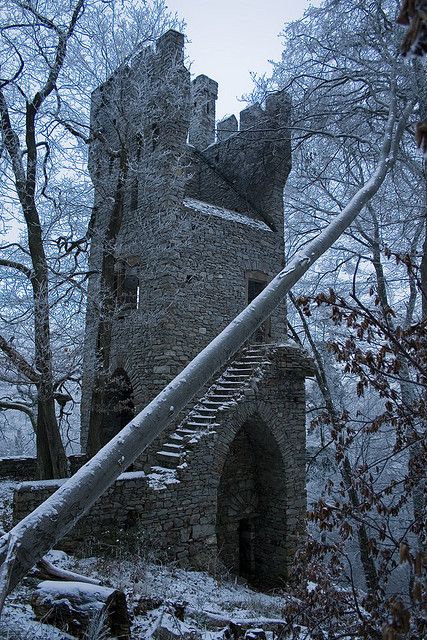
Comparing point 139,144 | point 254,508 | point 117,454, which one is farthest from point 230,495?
point 139,144

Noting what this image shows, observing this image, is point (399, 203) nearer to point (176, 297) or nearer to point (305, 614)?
point (176, 297)

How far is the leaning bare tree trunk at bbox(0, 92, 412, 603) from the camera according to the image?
8.54 feet

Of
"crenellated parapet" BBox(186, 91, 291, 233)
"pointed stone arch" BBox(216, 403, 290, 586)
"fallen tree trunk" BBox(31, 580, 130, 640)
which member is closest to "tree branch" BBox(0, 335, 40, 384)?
"fallen tree trunk" BBox(31, 580, 130, 640)

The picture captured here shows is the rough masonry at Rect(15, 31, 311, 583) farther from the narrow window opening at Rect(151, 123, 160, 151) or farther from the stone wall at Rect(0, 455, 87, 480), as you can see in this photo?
the stone wall at Rect(0, 455, 87, 480)

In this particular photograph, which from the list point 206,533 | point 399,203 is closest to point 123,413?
point 206,533

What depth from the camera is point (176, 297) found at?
34.8ft

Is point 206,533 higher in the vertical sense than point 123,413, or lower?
lower

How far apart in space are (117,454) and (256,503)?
30.2 ft

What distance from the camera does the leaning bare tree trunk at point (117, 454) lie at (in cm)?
260

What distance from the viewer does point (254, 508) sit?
36.8ft

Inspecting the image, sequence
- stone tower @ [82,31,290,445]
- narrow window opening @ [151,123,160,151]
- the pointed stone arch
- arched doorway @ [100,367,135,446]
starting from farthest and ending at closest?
1. arched doorway @ [100,367,135,446]
2. narrow window opening @ [151,123,160,151]
3. the pointed stone arch
4. stone tower @ [82,31,290,445]

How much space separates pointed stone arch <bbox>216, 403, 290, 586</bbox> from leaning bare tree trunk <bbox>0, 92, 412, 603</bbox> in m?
6.77

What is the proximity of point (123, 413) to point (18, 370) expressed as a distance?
6.00 m

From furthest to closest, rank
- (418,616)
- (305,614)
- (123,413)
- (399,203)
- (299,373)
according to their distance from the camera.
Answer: (123,413), (299,373), (399,203), (305,614), (418,616)
